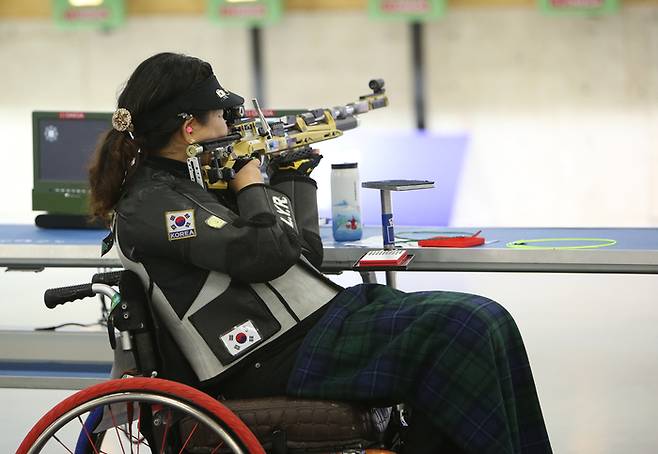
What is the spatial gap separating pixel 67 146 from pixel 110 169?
133 cm

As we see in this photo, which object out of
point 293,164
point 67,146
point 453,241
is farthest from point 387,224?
point 67,146

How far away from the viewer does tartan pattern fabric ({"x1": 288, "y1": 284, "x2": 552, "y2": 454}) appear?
192 cm

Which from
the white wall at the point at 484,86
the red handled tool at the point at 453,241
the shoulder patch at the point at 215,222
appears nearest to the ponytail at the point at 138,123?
the shoulder patch at the point at 215,222

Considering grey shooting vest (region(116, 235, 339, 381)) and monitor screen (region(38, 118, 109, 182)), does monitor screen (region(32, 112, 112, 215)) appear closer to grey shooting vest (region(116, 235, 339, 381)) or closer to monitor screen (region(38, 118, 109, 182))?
monitor screen (region(38, 118, 109, 182))

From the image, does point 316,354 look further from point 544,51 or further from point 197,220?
point 544,51

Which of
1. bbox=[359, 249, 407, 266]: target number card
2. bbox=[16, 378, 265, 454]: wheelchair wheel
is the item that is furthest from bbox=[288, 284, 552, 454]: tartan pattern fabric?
bbox=[359, 249, 407, 266]: target number card

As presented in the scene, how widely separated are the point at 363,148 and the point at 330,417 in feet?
8.21

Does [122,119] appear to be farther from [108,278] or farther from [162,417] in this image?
[162,417]

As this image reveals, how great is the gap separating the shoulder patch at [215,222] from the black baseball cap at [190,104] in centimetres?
26

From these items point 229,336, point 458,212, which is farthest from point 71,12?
point 229,336

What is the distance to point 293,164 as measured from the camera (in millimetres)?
2555

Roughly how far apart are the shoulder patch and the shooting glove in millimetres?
485

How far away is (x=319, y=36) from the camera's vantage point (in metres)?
6.38

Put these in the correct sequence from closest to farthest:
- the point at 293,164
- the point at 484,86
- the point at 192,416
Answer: the point at 192,416 < the point at 293,164 < the point at 484,86
